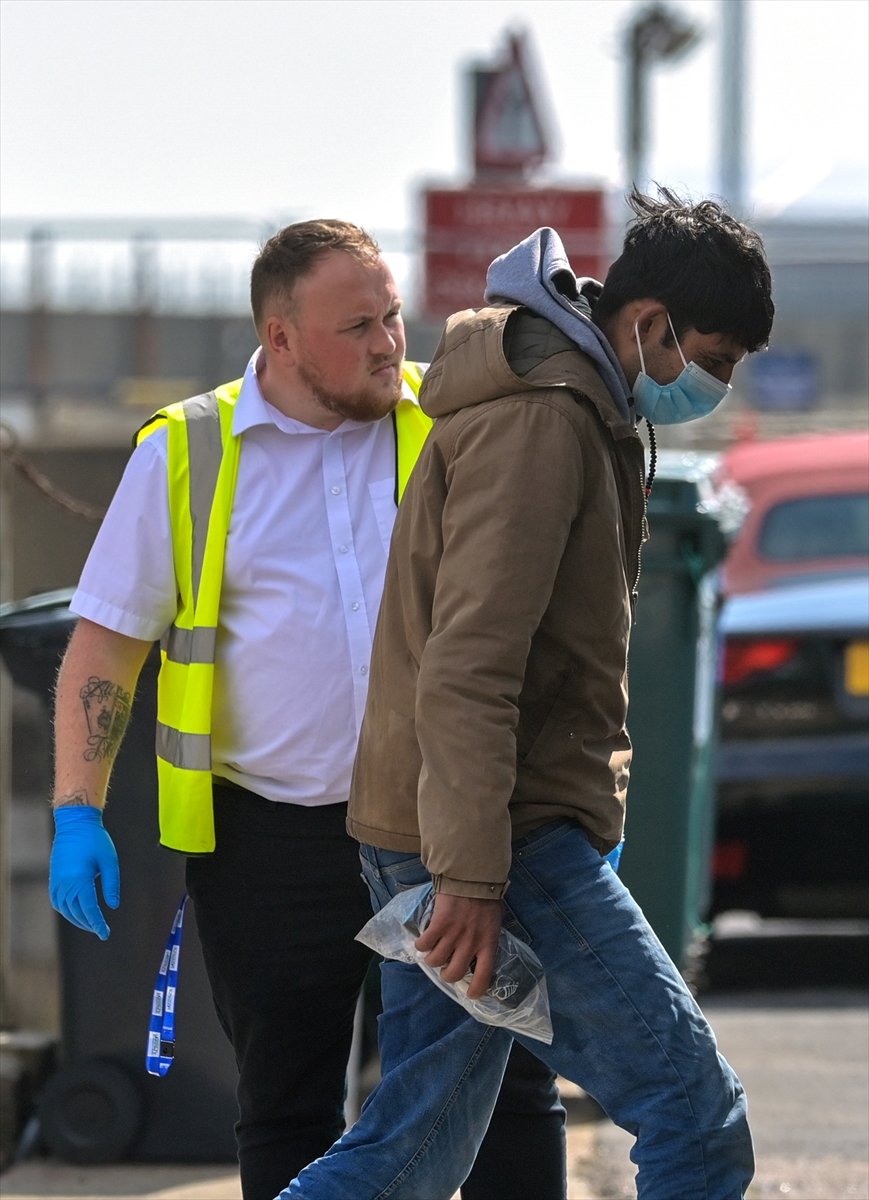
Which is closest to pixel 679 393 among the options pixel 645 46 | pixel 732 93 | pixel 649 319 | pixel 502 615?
pixel 649 319

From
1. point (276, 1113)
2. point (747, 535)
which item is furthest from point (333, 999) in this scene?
point (747, 535)

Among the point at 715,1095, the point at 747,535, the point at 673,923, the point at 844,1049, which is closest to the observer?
the point at 715,1095

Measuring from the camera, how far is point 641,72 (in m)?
23.8

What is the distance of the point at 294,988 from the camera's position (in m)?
3.05

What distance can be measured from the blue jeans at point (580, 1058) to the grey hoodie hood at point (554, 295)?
606 millimetres

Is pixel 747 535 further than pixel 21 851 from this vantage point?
Yes

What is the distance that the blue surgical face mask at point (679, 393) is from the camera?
8.47 ft

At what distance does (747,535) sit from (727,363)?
5190 millimetres

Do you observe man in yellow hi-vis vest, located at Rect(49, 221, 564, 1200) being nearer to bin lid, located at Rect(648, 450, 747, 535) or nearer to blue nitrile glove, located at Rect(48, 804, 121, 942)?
blue nitrile glove, located at Rect(48, 804, 121, 942)

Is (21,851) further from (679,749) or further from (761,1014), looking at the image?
(761,1014)

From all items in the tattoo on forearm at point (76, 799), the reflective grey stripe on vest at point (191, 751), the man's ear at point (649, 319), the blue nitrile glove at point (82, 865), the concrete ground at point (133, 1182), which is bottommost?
the concrete ground at point (133, 1182)

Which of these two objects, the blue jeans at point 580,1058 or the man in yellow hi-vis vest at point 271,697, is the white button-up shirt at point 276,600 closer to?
the man in yellow hi-vis vest at point 271,697

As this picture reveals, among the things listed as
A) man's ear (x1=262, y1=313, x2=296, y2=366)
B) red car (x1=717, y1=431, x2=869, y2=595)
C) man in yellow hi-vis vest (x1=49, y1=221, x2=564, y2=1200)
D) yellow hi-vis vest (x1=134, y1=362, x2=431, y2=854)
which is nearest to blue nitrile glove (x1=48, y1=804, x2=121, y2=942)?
man in yellow hi-vis vest (x1=49, y1=221, x2=564, y2=1200)

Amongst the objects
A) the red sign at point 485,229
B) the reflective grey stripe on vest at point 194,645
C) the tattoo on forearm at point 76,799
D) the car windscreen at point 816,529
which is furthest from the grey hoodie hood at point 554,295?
the red sign at point 485,229
